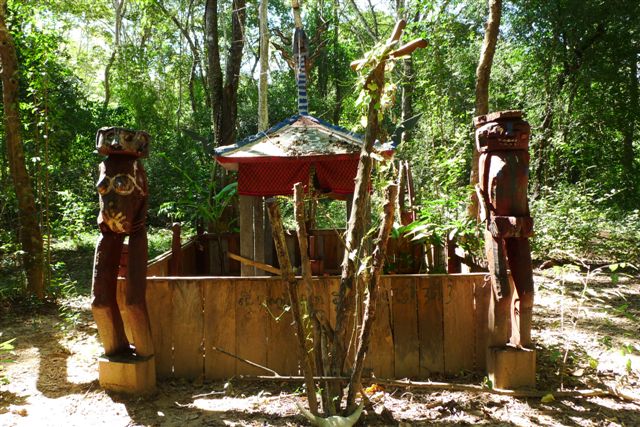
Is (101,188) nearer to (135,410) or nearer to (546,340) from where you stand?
(135,410)

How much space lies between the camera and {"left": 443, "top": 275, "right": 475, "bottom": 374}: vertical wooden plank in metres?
3.97

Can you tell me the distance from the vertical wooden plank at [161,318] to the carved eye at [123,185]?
835 millimetres

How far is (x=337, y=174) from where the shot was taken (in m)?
5.50

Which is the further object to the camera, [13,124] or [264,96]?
[264,96]

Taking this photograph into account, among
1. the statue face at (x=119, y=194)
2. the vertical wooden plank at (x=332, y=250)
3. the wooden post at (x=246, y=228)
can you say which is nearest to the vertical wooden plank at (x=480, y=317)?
the wooden post at (x=246, y=228)

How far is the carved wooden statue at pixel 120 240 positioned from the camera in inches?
141

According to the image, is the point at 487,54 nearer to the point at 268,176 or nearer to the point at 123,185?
the point at 268,176

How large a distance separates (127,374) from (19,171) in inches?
163

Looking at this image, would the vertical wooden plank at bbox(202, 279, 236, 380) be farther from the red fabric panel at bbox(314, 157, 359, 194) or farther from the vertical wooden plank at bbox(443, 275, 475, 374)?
the red fabric panel at bbox(314, 157, 359, 194)

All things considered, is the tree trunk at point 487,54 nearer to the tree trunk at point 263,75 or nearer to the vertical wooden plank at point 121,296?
the tree trunk at point 263,75

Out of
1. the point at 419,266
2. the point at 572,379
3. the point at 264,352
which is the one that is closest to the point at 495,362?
the point at 572,379

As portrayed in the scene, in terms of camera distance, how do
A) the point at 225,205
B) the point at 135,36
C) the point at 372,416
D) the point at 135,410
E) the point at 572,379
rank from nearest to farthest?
the point at 372,416 < the point at 135,410 < the point at 572,379 < the point at 225,205 < the point at 135,36

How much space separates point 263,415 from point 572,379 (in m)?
2.43

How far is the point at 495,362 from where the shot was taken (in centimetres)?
359
